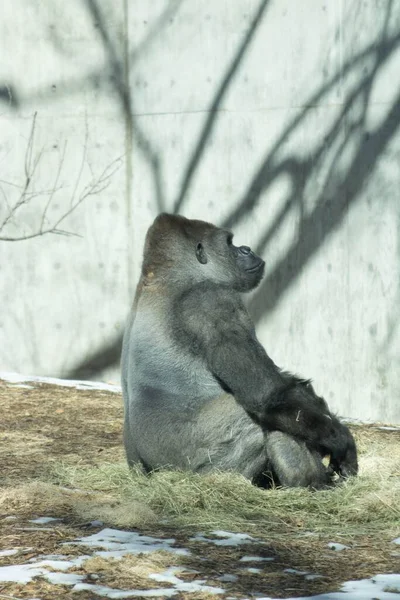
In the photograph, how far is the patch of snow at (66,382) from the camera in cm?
917

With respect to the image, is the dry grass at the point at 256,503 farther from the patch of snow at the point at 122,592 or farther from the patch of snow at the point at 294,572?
the patch of snow at the point at 122,592

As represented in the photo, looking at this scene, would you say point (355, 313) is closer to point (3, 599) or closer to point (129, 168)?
point (129, 168)

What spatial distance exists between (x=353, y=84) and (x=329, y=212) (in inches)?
38.7

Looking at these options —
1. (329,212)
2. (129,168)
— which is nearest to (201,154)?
(129,168)

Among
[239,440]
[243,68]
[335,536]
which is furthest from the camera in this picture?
[243,68]

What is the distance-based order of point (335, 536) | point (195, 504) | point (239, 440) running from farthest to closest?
point (239, 440) < point (195, 504) < point (335, 536)

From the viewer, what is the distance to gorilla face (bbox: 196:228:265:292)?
223 inches

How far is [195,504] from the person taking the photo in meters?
4.99

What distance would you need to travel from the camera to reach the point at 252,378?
5203 mm

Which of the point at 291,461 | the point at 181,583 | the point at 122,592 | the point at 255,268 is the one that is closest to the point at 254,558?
the point at 181,583

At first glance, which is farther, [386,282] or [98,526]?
[386,282]

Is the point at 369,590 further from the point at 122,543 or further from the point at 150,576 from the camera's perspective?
the point at 122,543

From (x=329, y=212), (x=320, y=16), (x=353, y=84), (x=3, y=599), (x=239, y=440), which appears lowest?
(x=3, y=599)

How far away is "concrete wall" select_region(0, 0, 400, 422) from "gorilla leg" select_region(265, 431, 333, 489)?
3.16 metres
